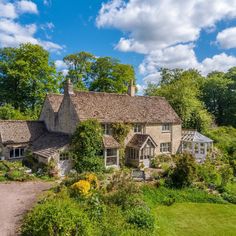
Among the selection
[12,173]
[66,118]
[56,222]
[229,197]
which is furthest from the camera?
[66,118]

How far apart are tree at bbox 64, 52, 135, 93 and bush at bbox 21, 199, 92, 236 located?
42263 millimetres

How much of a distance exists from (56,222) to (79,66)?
46366 mm

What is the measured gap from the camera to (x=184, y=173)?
71.6 ft

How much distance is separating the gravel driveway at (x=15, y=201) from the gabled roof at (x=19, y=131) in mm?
9001

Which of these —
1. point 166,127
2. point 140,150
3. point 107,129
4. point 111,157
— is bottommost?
point 111,157

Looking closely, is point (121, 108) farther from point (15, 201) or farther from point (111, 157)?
point (15, 201)

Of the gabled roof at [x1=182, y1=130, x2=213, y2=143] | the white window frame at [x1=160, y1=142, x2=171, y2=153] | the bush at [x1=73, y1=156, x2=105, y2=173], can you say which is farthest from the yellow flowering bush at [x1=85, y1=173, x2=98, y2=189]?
the gabled roof at [x1=182, y1=130, x2=213, y2=143]

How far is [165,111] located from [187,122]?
40.3 ft

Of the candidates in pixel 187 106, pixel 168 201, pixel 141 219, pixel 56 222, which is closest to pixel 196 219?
pixel 168 201

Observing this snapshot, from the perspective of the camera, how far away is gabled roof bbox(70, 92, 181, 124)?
2889cm

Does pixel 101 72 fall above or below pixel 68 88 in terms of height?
above

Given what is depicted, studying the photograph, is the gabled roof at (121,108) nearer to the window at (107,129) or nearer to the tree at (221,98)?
the window at (107,129)

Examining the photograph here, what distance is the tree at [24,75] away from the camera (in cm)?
4309

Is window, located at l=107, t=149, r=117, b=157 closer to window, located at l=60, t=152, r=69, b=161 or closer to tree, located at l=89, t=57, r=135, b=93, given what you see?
window, located at l=60, t=152, r=69, b=161
